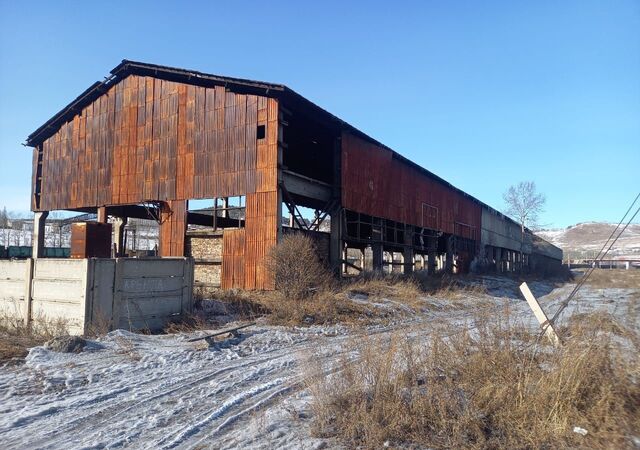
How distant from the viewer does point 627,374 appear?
521 centimetres

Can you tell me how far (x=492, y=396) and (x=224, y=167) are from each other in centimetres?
1586

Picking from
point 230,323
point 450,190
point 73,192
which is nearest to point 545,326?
point 230,323

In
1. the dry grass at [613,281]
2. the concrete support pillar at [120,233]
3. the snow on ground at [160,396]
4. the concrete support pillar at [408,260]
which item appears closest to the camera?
the snow on ground at [160,396]

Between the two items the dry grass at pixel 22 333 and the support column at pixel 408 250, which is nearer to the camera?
the dry grass at pixel 22 333

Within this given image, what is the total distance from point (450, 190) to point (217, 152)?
21.5 meters

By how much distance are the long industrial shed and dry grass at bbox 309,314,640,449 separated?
11933 mm

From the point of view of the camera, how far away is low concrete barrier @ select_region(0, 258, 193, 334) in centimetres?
969

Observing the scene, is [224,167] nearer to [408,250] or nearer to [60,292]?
[60,292]

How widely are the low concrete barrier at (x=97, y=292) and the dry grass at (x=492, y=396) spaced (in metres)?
6.35

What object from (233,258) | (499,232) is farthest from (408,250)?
(499,232)

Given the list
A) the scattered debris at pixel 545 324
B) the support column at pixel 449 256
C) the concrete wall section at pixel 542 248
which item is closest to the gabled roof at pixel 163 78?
the scattered debris at pixel 545 324

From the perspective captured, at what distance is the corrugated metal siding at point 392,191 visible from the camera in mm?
22078

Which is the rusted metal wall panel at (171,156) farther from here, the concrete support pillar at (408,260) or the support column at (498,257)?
the support column at (498,257)

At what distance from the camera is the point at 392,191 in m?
26.2
